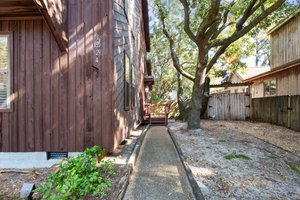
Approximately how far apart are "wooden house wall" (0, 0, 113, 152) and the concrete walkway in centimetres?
100

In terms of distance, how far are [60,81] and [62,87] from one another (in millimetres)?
136

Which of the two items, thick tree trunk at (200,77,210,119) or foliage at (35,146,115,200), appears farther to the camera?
thick tree trunk at (200,77,210,119)

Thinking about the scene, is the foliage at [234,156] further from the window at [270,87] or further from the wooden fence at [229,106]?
the window at [270,87]

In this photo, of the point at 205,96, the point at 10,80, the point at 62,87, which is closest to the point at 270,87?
the point at 205,96

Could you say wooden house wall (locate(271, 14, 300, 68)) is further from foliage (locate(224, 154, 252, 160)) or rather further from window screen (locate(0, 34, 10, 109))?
window screen (locate(0, 34, 10, 109))

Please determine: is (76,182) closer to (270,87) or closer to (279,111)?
(279,111)

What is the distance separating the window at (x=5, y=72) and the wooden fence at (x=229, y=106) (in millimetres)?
12065

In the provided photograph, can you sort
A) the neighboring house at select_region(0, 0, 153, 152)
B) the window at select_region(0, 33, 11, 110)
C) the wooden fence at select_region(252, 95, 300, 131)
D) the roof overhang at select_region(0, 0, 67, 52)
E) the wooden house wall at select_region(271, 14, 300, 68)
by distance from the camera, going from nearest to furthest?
the roof overhang at select_region(0, 0, 67, 52) < the neighboring house at select_region(0, 0, 153, 152) < the window at select_region(0, 33, 11, 110) < the wooden fence at select_region(252, 95, 300, 131) < the wooden house wall at select_region(271, 14, 300, 68)

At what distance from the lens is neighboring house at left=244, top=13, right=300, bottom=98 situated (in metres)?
10.9

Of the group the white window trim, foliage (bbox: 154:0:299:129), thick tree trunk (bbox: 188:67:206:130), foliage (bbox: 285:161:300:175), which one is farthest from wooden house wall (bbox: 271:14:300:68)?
the white window trim

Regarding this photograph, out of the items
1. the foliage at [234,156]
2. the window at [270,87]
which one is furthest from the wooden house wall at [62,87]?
the window at [270,87]

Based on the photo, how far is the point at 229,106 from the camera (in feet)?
47.1

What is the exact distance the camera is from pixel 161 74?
1007 inches

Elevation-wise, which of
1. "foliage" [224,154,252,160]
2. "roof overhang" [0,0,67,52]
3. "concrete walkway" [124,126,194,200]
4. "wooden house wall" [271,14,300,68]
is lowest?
"concrete walkway" [124,126,194,200]
